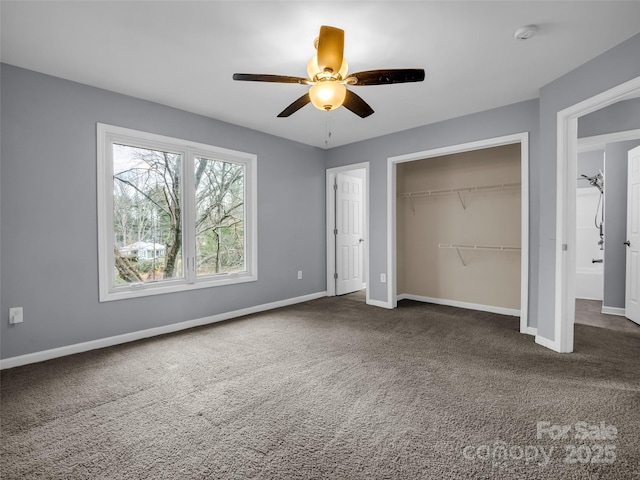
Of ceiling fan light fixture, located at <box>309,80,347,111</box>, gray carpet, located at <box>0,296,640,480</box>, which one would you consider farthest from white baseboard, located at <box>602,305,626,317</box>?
ceiling fan light fixture, located at <box>309,80,347,111</box>

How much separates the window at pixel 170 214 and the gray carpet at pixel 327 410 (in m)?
0.78

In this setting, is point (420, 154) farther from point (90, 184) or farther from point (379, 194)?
point (90, 184)

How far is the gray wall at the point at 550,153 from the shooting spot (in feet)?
8.71

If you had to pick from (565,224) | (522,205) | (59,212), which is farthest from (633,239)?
(59,212)

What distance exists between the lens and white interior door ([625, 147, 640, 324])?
3844 millimetres

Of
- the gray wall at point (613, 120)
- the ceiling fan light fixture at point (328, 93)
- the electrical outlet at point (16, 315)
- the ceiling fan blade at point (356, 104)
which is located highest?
the gray wall at point (613, 120)

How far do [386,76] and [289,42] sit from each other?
84 cm

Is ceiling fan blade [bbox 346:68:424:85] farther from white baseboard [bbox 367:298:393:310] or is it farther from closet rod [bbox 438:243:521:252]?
white baseboard [bbox 367:298:393:310]

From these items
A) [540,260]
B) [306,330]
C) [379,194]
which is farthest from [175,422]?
[379,194]

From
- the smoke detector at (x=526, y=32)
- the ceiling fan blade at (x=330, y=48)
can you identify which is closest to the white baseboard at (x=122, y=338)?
the ceiling fan blade at (x=330, y=48)

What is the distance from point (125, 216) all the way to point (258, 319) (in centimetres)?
193

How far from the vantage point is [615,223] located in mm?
4312

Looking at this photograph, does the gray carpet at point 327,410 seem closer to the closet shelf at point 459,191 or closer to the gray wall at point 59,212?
the gray wall at point 59,212

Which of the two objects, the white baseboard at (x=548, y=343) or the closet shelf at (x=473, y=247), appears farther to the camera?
the closet shelf at (x=473, y=247)
